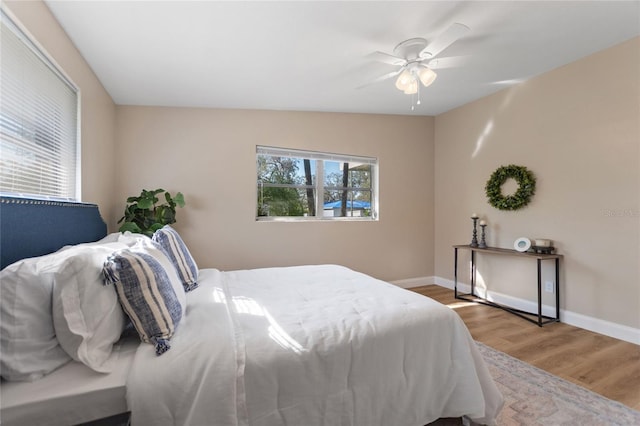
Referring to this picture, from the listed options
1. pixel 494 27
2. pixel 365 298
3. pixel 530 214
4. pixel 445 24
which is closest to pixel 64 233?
pixel 365 298

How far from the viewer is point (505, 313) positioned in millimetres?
3318

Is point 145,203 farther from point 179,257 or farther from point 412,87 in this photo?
point 412,87

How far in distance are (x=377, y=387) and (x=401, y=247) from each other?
3.24m

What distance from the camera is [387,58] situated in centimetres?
244

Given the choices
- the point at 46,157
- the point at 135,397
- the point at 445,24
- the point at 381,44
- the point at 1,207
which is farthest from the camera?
the point at 381,44

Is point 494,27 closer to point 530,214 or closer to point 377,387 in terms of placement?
point 530,214

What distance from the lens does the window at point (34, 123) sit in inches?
62.9

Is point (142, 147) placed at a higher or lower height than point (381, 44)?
lower

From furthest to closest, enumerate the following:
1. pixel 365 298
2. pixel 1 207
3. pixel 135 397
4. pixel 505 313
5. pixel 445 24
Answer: pixel 505 313 < pixel 445 24 < pixel 365 298 < pixel 1 207 < pixel 135 397

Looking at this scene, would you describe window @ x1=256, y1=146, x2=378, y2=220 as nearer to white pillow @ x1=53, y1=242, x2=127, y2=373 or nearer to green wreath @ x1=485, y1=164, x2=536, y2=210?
green wreath @ x1=485, y1=164, x2=536, y2=210

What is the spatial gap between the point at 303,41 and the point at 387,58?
68cm

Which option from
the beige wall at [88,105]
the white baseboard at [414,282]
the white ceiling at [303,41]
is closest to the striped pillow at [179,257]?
the beige wall at [88,105]

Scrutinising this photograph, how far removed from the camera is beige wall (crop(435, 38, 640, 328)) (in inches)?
104

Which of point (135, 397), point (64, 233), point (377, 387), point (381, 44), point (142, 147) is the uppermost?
point (381, 44)
